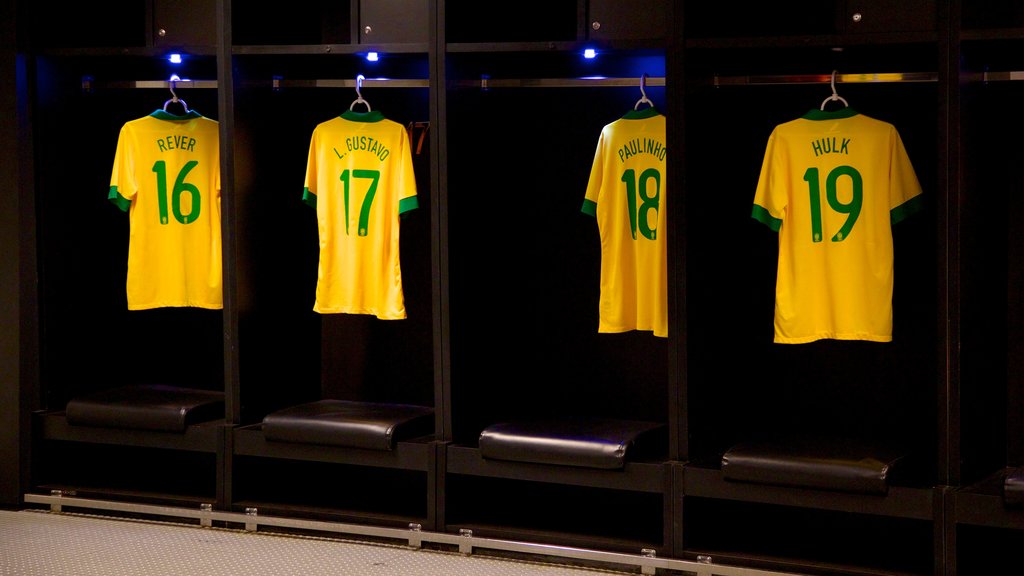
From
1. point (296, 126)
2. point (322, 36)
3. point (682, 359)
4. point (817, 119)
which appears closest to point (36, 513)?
point (296, 126)

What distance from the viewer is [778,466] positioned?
12.1 ft

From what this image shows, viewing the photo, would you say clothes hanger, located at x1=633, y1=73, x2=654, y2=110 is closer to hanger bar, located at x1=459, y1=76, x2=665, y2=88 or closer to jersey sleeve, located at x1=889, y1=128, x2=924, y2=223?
hanger bar, located at x1=459, y1=76, x2=665, y2=88

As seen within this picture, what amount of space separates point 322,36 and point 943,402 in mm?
2842

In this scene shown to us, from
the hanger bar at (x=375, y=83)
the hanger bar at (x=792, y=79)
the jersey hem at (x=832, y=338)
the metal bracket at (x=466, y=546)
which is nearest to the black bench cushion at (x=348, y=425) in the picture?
the metal bracket at (x=466, y=546)

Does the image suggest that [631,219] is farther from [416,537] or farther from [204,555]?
[204,555]

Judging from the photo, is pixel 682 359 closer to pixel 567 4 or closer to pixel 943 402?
pixel 943 402

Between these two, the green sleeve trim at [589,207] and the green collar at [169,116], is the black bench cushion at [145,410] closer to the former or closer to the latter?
the green collar at [169,116]

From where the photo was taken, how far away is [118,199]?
4.86 meters

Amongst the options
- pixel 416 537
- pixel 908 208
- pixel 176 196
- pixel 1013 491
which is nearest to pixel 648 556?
pixel 416 537

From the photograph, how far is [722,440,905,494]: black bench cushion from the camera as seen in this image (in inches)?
140

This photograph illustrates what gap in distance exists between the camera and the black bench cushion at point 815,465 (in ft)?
11.7

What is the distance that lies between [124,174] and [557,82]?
73.0 inches

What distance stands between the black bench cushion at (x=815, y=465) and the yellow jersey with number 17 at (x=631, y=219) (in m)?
0.63

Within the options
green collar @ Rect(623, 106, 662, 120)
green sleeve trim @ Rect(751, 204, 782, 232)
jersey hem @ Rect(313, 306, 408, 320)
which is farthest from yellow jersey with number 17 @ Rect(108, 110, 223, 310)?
green sleeve trim @ Rect(751, 204, 782, 232)
